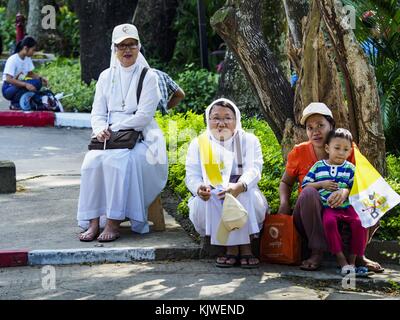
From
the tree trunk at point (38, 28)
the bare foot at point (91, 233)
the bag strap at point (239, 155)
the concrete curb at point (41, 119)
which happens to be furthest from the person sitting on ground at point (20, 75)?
the tree trunk at point (38, 28)

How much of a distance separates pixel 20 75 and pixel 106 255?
26.2 feet

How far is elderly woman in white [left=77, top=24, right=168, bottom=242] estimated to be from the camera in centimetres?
866

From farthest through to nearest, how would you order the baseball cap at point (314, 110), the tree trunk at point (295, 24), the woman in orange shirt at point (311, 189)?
the tree trunk at point (295, 24)
the baseball cap at point (314, 110)
the woman in orange shirt at point (311, 189)

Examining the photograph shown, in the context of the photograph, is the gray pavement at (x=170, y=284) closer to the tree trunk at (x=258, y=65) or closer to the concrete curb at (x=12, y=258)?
the concrete curb at (x=12, y=258)

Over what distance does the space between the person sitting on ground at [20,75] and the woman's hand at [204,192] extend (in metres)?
8.05

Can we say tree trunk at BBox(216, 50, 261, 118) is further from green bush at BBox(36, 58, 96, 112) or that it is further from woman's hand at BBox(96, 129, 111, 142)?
woman's hand at BBox(96, 129, 111, 142)

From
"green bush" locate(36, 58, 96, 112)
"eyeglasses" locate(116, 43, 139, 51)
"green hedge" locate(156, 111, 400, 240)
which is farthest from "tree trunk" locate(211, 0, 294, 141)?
"green bush" locate(36, 58, 96, 112)

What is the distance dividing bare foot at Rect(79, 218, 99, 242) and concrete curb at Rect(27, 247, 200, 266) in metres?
0.36

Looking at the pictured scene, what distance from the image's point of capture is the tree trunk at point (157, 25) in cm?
1889

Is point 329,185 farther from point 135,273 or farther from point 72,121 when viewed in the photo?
point 72,121

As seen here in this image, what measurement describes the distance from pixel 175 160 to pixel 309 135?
8.87 feet

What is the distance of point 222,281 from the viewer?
7547 millimetres
